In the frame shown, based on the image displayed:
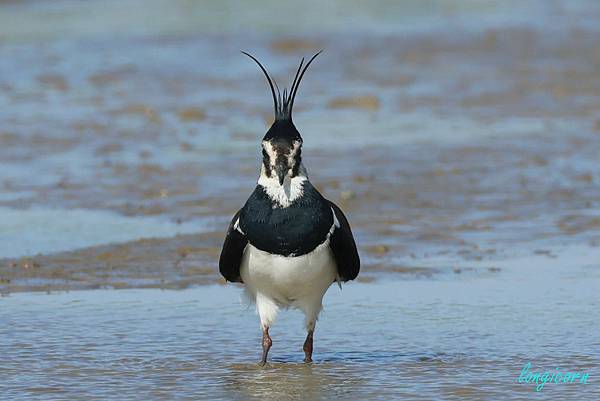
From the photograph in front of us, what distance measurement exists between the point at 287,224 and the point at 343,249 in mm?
377

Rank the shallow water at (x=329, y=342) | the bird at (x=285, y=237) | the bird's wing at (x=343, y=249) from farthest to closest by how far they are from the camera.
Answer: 1. the bird's wing at (x=343, y=249)
2. the bird at (x=285, y=237)
3. the shallow water at (x=329, y=342)

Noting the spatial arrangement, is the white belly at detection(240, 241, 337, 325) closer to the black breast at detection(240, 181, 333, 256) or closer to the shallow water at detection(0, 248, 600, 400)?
the black breast at detection(240, 181, 333, 256)

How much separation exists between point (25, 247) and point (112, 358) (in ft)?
7.76

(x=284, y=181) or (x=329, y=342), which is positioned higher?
(x=284, y=181)

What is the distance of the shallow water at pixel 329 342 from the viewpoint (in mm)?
6180

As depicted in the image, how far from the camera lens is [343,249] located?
6566 millimetres

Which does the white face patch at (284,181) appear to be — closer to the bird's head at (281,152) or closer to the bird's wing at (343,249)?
the bird's head at (281,152)

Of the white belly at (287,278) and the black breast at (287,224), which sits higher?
the black breast at (287,224)

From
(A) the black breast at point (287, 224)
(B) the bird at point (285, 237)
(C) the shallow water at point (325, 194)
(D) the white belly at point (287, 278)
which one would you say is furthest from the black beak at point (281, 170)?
(C) the shallow water at point (325, 194)

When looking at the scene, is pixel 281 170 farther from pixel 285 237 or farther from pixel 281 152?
pixel 285 237

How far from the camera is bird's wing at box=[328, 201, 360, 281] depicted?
21.4ft

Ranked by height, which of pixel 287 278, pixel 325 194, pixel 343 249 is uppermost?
pixel 343 249

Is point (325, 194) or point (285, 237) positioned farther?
point (325, 194)

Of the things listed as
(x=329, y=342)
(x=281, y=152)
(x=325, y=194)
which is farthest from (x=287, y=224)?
(x=325, y=194)
